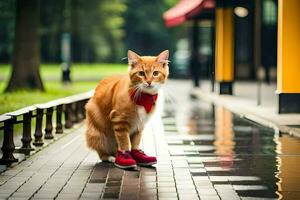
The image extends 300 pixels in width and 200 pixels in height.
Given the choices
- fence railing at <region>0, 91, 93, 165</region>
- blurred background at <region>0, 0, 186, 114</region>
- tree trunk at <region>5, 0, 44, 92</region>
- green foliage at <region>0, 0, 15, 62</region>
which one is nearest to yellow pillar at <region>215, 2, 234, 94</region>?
tree trunk at <region>5, 0, 44, 92</region>

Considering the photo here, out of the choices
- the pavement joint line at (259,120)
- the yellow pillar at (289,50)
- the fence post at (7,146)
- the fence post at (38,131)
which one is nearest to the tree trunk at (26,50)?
the pavement joint line at (259,120)

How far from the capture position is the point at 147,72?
10.2 metres

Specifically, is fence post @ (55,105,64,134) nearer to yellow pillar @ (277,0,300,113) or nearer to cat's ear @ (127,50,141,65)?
cat's ear @ (127,50,141,65)

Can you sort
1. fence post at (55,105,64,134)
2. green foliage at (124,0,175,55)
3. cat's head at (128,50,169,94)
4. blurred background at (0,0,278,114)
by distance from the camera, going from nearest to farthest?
cat's head at (128,50,169,94) → fence post at (55,105,64,134) → blurred background at (0,0,278,114) → green foliage at (124,0,175,55)

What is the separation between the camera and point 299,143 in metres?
14.0

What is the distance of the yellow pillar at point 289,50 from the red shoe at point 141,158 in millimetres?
9822

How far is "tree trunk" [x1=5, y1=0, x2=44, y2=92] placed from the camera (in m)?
29.1

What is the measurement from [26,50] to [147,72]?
Answer: 20022 millimetres

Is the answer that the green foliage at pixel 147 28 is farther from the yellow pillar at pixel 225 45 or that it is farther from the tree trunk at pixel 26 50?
the tree trunk at pixel 26 50

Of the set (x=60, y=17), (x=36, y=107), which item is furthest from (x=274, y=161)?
(x=60, y=17)

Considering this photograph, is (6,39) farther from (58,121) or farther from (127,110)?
(127,110)

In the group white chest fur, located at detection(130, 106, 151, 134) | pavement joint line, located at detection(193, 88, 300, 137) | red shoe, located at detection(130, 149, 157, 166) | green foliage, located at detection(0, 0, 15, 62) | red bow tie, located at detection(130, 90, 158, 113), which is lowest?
pavement joint line, located at detection(193, 88, 300, 137)

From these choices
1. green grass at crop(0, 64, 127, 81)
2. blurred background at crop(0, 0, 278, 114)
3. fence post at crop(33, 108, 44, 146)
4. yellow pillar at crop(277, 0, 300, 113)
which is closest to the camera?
fence post at crop(33, 108, 44, 146)

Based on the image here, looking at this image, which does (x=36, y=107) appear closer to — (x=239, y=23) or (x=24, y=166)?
(x=24, y=166)
